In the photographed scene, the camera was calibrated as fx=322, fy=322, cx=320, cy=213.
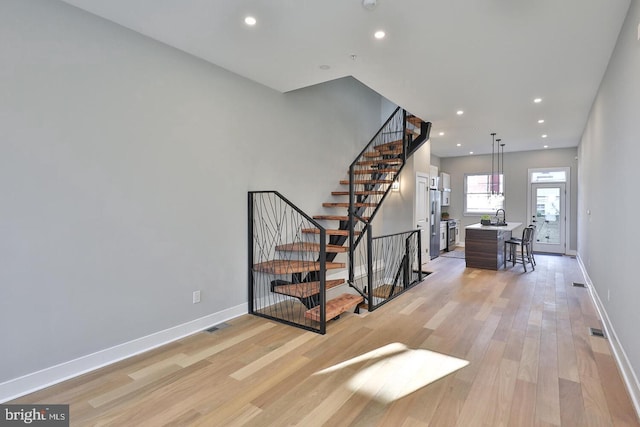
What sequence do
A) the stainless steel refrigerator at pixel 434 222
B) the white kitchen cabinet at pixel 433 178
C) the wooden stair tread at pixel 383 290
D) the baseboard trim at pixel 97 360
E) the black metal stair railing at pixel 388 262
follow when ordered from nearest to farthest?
the baseboard trim at pixel 97 360 < the wooden stair tread at pixel 383 290 < the black metal stair railing at pixel 388 262 < the stainless steel refrigerator at pixel 434 222 < the white kitchen cabinet at pixel 433 178

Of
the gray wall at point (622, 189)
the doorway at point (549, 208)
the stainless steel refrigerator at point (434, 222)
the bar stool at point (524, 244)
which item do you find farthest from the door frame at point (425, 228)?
the doorway at point (549, 208)

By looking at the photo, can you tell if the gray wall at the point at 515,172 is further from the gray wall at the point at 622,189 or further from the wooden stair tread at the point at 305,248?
the wooden stair tread at the point at 305,248

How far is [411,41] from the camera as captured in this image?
3.01 metres

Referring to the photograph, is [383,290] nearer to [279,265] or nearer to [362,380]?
[279,265]

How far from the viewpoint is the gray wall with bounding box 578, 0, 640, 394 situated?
2277 millimetres

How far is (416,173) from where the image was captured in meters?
6.57

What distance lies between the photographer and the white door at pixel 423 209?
681cm

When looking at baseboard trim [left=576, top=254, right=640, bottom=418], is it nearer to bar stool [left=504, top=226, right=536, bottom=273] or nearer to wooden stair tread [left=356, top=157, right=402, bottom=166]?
bar stool [left=504, top=226, right=536, bottom=273]

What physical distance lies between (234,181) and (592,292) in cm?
514

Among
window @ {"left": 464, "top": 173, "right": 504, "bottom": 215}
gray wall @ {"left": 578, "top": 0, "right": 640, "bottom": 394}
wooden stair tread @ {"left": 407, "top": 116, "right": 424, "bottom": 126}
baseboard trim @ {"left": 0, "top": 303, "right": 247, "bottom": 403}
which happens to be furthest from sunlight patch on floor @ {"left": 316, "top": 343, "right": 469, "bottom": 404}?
window @ {"left": 464, "top": 173, "right": 504, "bottom": 215}

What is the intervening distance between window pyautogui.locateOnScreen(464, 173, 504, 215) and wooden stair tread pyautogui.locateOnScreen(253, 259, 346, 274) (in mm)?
7501

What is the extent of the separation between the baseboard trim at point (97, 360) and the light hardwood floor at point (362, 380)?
0.27 feet

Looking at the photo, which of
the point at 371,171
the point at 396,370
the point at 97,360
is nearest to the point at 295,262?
the point at 396,370

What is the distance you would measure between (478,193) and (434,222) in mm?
2883
